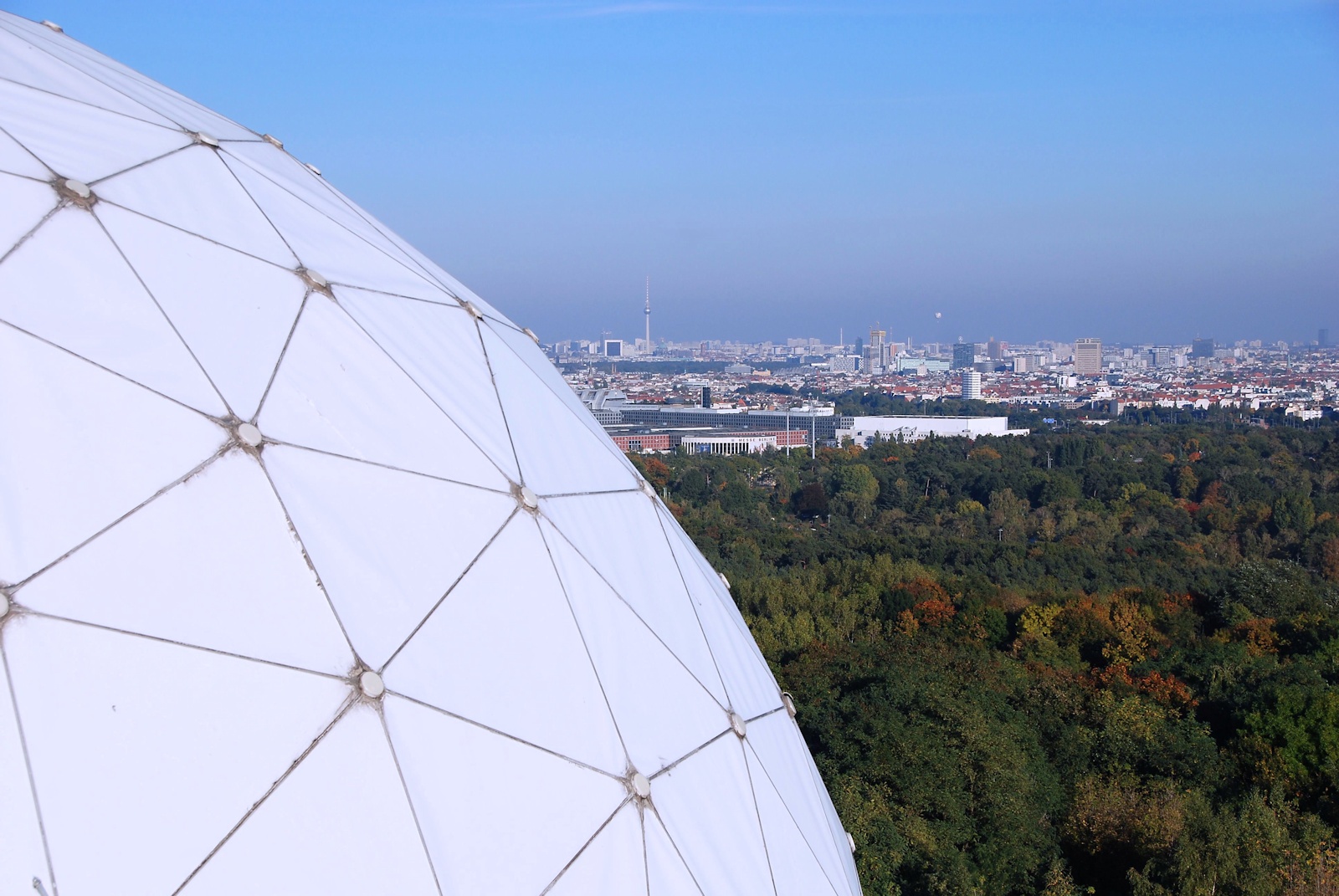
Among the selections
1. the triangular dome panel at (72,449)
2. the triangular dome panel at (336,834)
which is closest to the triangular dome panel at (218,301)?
the triangular dome panel at (72,449)

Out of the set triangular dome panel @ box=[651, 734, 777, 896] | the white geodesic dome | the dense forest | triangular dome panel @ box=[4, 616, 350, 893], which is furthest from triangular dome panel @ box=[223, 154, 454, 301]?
the dense forest

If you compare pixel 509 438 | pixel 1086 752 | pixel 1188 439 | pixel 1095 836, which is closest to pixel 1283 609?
pixel 1086 752

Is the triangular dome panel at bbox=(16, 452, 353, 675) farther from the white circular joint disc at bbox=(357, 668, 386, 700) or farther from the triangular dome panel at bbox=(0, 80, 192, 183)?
the triangular dome panel at bbox=(0, 80, 192, 183)

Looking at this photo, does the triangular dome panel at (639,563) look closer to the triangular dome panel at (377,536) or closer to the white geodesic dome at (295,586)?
the white geodesic dome at (295,586)

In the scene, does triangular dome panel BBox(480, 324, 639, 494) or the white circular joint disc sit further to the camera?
triangular dome panel BBox(480, 324, 639, 494)

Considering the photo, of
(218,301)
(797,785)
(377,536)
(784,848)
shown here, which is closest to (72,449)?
(218,301)
